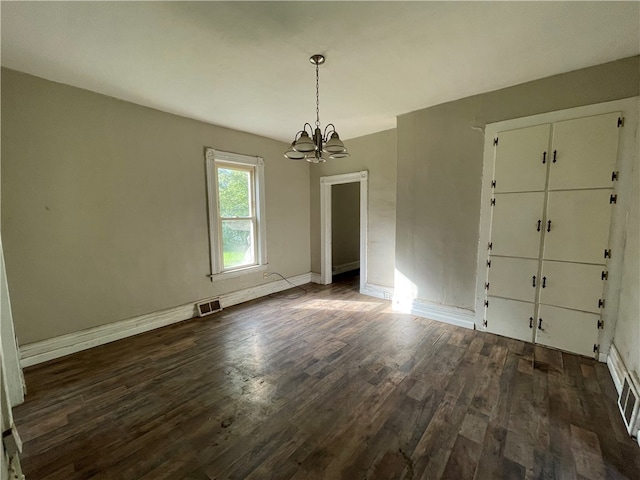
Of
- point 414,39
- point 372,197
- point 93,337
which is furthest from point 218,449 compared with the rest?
point 372,197

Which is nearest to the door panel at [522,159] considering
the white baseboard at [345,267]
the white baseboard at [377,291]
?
the white baseboard at [377,291]

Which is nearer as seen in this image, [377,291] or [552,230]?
[552,230]

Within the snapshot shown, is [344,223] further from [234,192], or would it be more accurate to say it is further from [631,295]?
[631,295]

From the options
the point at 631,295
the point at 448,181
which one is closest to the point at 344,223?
the point at 448,181

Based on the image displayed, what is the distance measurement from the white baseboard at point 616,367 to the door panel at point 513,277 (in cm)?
69

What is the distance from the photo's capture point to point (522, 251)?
2873mm

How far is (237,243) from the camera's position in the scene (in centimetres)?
435

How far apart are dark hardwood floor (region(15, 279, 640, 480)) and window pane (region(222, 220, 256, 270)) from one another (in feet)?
4.71

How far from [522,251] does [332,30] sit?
2.83m

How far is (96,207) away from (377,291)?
3.99 metres

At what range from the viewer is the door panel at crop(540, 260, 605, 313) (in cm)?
254

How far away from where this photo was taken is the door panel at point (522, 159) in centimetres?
272

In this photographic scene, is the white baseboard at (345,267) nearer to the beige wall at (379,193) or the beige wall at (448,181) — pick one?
the beige wall at (379,193)

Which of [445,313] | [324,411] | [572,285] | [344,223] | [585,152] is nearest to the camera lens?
[324,411]
